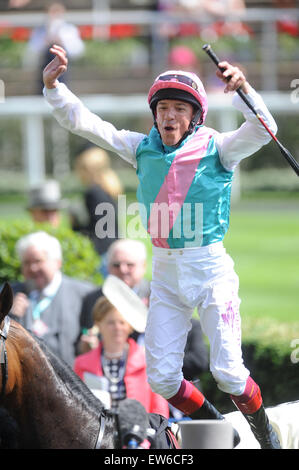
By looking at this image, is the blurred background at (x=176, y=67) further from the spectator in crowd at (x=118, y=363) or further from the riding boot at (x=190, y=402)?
the riding boot at (x=190, y=402)

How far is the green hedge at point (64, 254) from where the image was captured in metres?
6.83

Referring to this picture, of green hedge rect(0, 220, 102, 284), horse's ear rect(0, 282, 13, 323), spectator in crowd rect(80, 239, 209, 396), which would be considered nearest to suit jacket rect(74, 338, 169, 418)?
spectator in crowd rect(80, 239, 209, 396)

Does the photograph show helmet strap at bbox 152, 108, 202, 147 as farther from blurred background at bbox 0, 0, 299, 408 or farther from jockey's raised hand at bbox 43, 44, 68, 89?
blurred background at bbox 0, 0, 299, 408

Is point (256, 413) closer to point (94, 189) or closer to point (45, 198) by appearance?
point (45, 198)

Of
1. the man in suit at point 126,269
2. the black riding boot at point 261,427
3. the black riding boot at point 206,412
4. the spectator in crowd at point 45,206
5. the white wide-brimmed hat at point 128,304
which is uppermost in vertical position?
the spectator in crowd at point 45,206

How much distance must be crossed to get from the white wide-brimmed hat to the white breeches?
0.81 metres

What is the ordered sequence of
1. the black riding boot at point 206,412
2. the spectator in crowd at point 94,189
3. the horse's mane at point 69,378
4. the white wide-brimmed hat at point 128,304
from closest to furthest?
the horse's mane at point 69,378 < the black riding boot at point 206,412 < the white wide-brimmed hat at point 128,304 < the spectator in crowd at point 94,189

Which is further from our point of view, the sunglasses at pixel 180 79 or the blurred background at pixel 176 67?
the blurred background at pixel 176 67

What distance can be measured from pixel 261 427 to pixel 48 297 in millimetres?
2383

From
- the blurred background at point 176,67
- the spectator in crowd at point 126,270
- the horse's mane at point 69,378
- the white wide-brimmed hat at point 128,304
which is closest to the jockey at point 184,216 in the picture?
the horse's mane at point 69,378

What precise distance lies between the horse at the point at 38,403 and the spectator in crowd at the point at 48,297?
207cm

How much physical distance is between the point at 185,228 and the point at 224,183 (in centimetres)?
24

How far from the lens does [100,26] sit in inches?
673

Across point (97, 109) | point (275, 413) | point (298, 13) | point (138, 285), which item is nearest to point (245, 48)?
point (298, 13)
